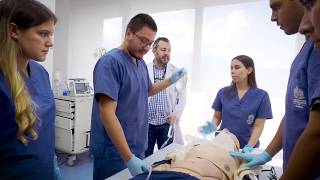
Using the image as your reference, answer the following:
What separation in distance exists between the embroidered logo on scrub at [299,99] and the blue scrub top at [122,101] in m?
0.79

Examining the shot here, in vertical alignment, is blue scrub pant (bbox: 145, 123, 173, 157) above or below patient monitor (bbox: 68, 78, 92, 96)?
below

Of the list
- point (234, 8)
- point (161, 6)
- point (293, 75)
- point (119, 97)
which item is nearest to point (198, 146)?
point (119, 97)

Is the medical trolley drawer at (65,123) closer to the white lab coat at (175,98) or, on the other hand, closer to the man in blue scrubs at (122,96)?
the white lab coat at (175,98)

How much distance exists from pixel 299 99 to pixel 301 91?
0.10 ft

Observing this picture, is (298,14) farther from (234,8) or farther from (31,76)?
(234,8)

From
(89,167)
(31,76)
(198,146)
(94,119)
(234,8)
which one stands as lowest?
(89,167)

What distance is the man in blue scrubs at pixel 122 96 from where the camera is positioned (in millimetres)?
1366

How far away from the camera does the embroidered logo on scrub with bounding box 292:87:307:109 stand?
94 cm

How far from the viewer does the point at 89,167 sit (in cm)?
317

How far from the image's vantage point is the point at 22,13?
99 centimetres

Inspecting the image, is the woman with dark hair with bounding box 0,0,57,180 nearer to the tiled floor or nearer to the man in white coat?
the man in white coat

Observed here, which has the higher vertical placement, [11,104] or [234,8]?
[234,8]

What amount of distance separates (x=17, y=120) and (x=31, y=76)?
0.74ft

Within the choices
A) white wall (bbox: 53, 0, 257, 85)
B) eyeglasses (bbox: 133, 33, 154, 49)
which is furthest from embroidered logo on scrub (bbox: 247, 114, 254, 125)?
white wall (bbox: 53, 0, 257, 85)
